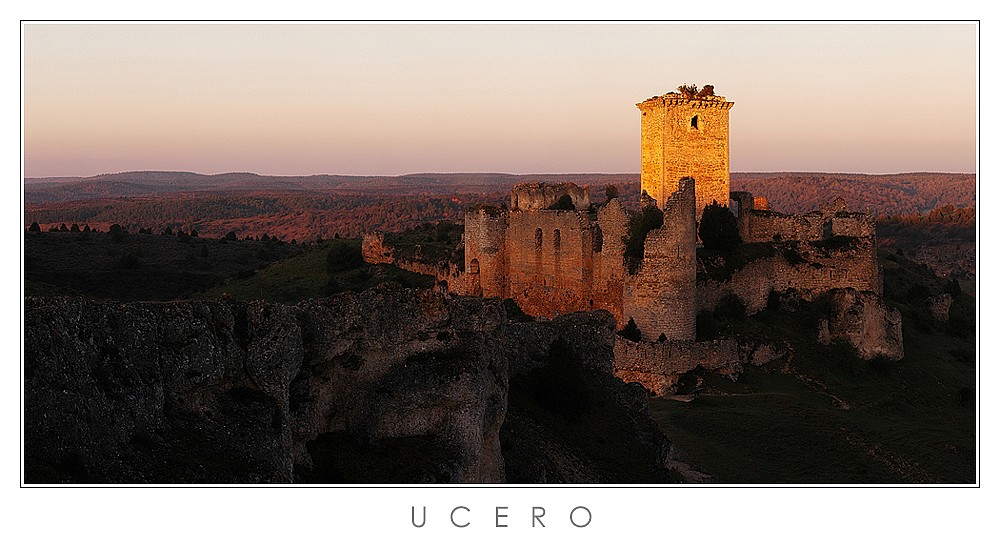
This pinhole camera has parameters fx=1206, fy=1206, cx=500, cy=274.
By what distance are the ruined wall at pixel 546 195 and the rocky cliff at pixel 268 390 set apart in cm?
2078

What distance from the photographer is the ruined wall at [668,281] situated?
33.2 metres

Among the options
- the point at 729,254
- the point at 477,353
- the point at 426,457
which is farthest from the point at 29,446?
the point at 729,254

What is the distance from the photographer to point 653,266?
3347 centimetres

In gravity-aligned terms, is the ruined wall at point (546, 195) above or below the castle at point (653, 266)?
above

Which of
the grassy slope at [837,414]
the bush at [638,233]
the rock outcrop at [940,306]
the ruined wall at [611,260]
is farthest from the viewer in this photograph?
the rock outcrop at [940,306]

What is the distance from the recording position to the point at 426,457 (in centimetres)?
1461

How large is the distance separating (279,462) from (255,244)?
6842 centimetres

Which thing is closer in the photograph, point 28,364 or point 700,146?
point 28,364

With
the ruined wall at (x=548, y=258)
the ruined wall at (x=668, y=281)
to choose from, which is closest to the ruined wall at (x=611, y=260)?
the ruined wall at (x=548, y=258)

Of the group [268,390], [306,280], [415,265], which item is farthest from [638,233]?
[306,280]

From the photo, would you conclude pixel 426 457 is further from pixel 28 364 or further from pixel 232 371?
pixel 28 364

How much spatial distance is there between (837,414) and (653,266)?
6.54 metres

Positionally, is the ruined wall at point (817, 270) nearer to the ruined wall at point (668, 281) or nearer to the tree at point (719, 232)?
the tree at point (719, 232)

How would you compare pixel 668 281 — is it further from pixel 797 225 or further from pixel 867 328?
pixel 797 225
